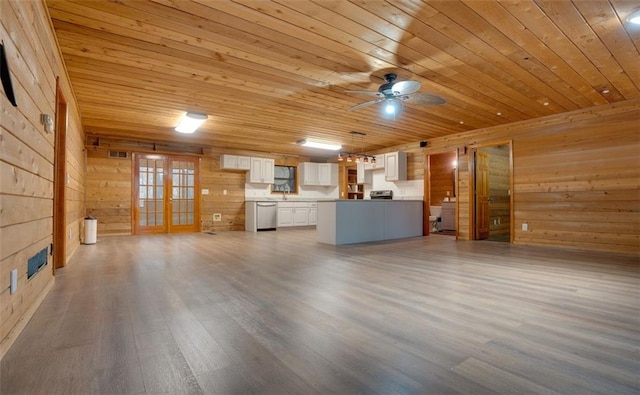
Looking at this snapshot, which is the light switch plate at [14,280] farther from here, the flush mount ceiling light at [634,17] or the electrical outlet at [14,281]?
the flush mount ceiling light at [634,17]

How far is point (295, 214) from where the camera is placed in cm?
939

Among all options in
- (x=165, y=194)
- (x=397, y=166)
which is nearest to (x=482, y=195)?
(x=397, y=166)

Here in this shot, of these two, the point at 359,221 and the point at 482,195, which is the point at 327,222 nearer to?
the point at 359,221

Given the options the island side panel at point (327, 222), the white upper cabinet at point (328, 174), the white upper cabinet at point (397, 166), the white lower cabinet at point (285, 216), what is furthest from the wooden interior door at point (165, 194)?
the white upper cabinet at point (397, 166)

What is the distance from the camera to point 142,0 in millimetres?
2469

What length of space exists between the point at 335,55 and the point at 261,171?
19.9 ft

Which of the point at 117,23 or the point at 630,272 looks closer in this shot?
the point at 117,23

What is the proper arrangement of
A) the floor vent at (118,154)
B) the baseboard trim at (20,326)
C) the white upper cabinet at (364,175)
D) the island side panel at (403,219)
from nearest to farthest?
the baseboard trim at (20,326)
the island side panel at (403,219)
the floor vent at (118,154)
the white upper cabinet at (364,175)

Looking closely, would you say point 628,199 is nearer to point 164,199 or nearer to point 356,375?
point 356,375

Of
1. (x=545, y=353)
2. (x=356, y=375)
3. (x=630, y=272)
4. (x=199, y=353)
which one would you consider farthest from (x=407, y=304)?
(x=630, y=272)

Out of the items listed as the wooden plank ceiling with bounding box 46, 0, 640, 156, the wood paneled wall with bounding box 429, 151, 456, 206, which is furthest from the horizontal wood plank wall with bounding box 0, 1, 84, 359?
the wood paneled wall with bounding box 429, 151, 456, 206

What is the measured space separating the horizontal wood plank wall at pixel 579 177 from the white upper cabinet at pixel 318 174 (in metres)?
5.10

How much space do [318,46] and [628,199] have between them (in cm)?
536

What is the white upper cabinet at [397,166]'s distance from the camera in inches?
315
